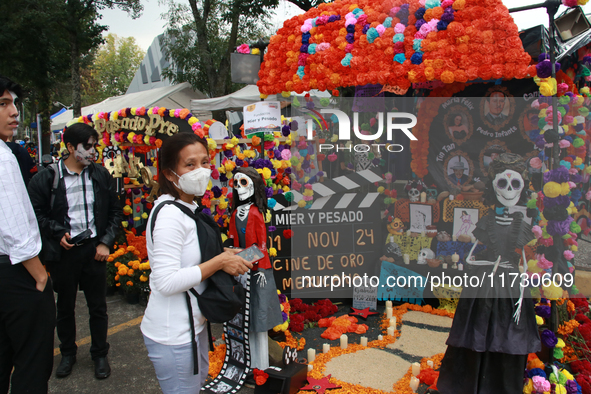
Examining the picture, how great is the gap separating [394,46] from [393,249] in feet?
9.24

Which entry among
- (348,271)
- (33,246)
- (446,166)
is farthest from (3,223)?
(446,166)

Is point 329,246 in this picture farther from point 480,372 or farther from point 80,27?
point 80,27

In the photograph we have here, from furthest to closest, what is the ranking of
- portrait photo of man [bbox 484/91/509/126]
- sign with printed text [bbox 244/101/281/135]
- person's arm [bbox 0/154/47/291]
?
portrait photo of man [bbox 484/91/509/126] < sign with printed text [bbox 244/101/281/135] < person's arm [bbox 0/154/47/291]

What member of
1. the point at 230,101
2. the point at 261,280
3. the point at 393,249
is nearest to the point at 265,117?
the point at 261,280

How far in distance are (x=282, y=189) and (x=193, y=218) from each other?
2.71 meters

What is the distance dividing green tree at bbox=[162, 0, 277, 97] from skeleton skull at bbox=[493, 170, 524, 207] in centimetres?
1152

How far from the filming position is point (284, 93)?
415cm

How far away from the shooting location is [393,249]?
541 cm

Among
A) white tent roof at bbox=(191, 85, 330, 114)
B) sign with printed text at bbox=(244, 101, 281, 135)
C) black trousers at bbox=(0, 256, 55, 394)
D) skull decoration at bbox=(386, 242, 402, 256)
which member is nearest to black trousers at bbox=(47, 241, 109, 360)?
black trousers at bbox=(0, 256, 55, 394)

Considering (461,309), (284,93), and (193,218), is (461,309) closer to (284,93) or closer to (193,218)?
(193,218)

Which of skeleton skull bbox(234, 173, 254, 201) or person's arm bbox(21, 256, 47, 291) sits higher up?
skeleton skull bbox(234, 173, 254, 201)

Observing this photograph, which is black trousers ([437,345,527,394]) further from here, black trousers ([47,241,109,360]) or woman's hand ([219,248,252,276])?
black trousers ([47,241,109,360])

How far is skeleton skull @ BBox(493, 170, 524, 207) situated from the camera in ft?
9.39

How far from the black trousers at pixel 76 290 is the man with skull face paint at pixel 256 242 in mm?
1209
